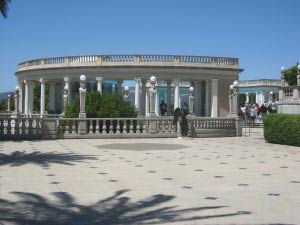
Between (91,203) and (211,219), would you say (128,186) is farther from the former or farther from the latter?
(211,219)

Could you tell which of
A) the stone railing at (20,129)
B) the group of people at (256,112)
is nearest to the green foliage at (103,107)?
the stone railing at (20,129)

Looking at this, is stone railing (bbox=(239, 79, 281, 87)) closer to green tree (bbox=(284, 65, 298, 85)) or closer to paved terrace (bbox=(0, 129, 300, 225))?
green tree (bbox=(284, 65, 298, 85))

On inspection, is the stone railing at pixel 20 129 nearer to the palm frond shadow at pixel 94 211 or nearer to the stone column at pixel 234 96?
the stone column at pixel 234 96

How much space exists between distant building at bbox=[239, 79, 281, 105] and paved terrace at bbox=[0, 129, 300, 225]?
219 ft

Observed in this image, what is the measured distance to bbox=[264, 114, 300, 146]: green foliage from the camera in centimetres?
1958

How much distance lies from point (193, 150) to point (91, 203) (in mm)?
10214

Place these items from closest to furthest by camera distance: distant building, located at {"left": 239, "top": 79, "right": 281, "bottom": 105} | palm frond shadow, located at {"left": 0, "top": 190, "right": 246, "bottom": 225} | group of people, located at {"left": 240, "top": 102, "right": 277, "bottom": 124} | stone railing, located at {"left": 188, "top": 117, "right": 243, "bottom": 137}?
palm frond shadow, located at {"left": 0, "top": 190, "right": 246, "bottom": 225} < stone railing, located at {"left": 188, "top": 117, "right": 243, "bottom": 137} < group of people, located at {"left": 240, "top": 102, "right": 277, "bottom": 124} < distant building, located at {"left": 239, "top": 79, "right": 281, "bottom": 105}

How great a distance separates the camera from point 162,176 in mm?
10891

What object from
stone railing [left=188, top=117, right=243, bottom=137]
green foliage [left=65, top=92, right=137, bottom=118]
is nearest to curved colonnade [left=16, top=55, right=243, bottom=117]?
green foliage [left=65, top=92, right=137, bottom=118]

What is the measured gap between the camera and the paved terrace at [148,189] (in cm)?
697

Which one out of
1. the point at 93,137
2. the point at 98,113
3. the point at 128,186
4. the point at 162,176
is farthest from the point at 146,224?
the point at 98,113

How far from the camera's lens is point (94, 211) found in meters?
7.26

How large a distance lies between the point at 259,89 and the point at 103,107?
197 feet

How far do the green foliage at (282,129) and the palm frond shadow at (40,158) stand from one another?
8839 mm
